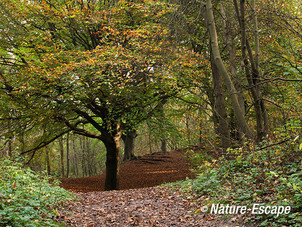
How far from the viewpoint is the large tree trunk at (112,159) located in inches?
474

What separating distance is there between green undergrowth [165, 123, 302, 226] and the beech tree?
415 cm

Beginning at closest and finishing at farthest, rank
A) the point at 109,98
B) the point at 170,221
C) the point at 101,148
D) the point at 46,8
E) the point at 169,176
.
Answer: the point at 170,221 → the point at 46,8 → the point at 109,98 → the point at 169,176 → the point at 101,148

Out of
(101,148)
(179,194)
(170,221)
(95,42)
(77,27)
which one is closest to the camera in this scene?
(170,221)

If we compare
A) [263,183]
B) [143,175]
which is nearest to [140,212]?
[263,183]

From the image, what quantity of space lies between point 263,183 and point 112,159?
8.76 metres

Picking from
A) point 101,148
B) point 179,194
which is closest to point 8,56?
point 179,194

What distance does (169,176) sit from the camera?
47.7 feet

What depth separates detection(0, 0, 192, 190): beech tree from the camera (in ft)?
28.7

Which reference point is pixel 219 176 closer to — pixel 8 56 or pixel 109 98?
pixel 109 98

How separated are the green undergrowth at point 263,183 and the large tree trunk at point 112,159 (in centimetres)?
596

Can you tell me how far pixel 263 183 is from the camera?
15.0 feet

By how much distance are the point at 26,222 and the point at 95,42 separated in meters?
10.0

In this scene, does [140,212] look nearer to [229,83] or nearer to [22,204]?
[22,204]

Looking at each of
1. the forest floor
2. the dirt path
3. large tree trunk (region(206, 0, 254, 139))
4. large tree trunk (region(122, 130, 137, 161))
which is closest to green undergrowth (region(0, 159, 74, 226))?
the forest floor
